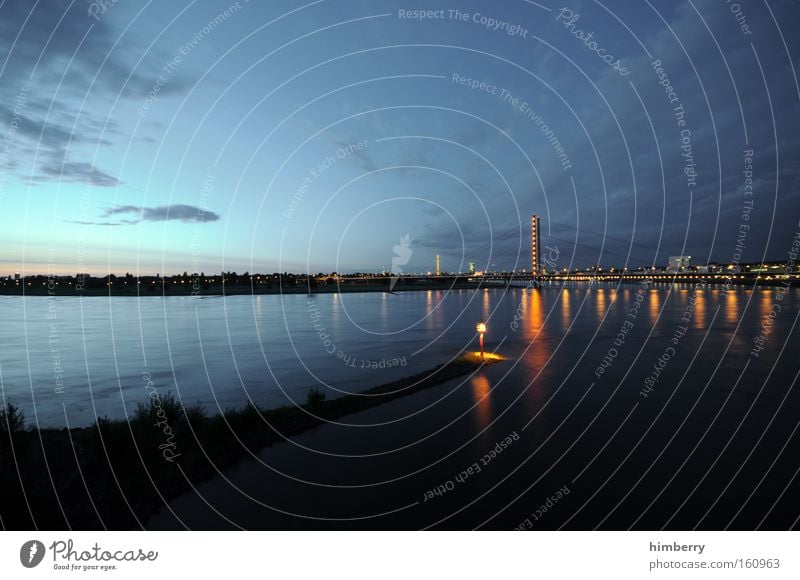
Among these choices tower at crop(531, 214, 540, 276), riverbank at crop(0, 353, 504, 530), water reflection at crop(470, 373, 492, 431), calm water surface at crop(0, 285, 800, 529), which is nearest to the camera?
riverbank at crop(0, 353, 504, 530)

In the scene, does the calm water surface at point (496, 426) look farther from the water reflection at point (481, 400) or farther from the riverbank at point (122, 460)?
the riverbank at point (122, 460)

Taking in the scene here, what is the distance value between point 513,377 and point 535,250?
459ft

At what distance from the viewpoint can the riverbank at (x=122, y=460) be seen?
24.2 ft

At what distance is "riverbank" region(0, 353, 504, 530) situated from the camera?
7.37m

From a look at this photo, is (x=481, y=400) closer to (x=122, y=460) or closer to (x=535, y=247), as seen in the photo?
(x=122, y=460)

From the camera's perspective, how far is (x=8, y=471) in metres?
8.45

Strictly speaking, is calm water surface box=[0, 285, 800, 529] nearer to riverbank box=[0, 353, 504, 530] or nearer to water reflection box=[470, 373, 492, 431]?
water reflection box=[470, 373, 492, 431]

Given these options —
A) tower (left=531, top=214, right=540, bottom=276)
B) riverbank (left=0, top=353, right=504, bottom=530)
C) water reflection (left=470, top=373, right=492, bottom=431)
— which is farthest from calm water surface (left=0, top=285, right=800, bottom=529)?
tower (left=531, top=214, right=540, bottom=276)

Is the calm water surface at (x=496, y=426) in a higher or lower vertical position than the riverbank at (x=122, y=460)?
lower

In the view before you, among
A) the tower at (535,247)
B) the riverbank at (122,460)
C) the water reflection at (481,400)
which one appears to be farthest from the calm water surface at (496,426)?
the tower at (535,247)

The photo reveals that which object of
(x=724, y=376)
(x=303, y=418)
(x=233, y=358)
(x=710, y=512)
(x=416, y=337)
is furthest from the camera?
(x=416, y=337)

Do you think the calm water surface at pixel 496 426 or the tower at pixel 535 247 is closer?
the calm water surface at pixel 496 426

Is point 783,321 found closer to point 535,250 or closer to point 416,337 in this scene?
point 416,337

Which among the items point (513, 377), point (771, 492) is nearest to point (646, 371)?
point (513, 377)
